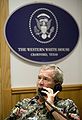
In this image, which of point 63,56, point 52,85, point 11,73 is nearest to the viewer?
point 52,85

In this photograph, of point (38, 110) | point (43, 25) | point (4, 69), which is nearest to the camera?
point (38, 110)

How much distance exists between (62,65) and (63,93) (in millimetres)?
316

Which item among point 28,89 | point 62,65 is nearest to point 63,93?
point 62,65

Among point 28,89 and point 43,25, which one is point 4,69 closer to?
point 28,89

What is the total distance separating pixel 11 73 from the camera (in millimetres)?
2678

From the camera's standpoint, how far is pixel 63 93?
2887 millimetres

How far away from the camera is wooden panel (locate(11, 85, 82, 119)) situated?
271 centimetres

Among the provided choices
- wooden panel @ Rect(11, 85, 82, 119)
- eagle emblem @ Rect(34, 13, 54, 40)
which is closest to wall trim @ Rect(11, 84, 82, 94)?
wooden panel @ Rect(11, 85, 82, 119)

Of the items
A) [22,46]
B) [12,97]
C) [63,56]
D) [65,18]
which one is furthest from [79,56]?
[12,97]

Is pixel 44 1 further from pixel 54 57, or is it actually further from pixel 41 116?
pixel 41 116

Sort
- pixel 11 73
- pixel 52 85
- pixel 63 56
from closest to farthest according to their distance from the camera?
1. pixel 52 85
2. pixel 11 73
3. pixel 63 56

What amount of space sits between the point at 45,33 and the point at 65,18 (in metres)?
0.30

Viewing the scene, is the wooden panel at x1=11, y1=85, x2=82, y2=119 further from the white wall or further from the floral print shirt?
the floral print shirt

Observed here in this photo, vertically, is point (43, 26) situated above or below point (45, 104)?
above
